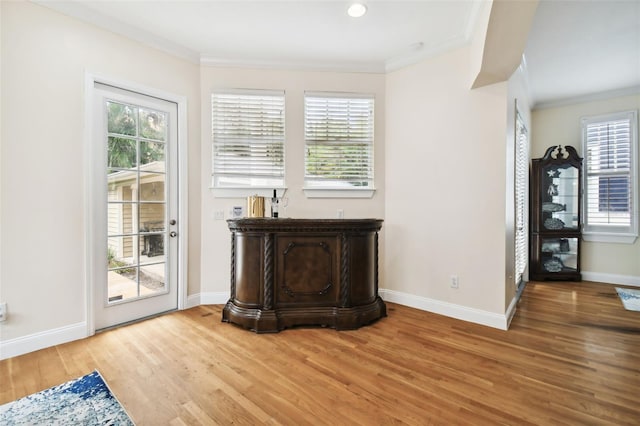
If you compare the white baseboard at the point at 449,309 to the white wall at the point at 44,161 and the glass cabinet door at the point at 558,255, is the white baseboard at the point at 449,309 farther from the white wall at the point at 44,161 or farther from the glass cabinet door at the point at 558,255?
the white wall at the point at 44,161

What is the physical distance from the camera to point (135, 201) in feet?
9.58

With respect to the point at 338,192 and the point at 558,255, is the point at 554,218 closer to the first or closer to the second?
the point at 558,255

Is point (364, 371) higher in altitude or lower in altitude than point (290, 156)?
lower

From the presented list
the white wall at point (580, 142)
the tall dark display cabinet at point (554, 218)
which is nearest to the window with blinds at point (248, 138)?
the tall dark display cabinet at point (554, 218)

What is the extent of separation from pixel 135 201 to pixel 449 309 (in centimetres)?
344

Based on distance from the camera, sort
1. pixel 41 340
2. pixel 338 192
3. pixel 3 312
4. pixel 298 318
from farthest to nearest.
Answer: pixel 338 192, pixel 298 318, pixel 41 340, pixel 3 312

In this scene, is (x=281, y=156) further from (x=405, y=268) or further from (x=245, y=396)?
(x=245, y=396)

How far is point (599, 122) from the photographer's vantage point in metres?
4.55

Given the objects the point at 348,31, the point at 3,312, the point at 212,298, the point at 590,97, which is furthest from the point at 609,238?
the point at 3,312

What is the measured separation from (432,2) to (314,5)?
101 cm

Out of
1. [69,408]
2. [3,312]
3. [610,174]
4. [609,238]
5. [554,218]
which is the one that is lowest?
[69,408]

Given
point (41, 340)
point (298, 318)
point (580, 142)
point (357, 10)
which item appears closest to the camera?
point (41, 340)

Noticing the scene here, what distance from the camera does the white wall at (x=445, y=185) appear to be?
2.86 meters

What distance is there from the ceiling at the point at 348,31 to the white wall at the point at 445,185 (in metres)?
0.41
